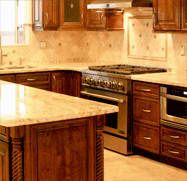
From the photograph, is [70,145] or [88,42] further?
[88,42]

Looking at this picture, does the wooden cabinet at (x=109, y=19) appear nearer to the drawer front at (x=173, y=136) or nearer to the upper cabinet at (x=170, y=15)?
the upper cabinet at (x=170, y=15)

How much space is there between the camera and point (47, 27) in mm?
6715

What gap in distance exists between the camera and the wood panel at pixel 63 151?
10.5 ft

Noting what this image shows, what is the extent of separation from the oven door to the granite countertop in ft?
5.50

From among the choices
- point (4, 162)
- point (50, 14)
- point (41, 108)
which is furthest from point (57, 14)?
point (4, 162)

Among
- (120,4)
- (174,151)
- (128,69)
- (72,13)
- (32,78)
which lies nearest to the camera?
(174,151)

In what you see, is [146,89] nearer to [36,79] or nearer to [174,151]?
[174,151]

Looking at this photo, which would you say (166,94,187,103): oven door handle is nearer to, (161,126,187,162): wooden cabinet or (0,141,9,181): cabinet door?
(161,126,187,162): wooden cabinet

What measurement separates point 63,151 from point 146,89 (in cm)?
223

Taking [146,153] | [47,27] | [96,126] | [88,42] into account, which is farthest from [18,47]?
[96,126]

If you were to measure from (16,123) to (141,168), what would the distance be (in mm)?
2575

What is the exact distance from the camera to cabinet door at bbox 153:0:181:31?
530 cm

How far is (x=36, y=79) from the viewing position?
20.8ft

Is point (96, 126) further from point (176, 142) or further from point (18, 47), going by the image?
point (18, 47)
